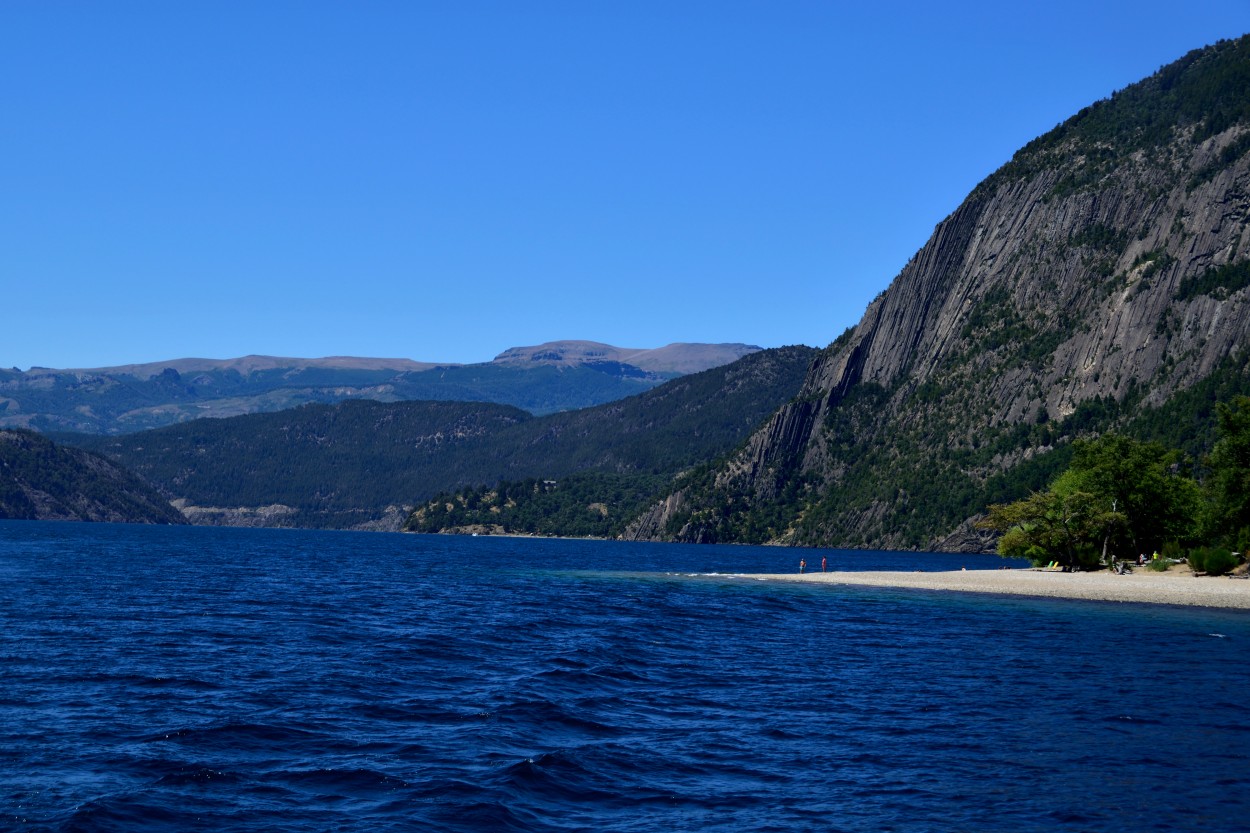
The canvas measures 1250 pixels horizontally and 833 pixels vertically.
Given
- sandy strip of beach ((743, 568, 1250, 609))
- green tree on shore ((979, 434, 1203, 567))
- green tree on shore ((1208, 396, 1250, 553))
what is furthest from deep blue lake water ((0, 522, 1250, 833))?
green tree on shore ((979, 434, 1203, 567))

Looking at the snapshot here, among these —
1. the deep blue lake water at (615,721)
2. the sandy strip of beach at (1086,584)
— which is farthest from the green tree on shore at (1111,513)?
the deep blue lake water at (615,721)

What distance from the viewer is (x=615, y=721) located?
130ft

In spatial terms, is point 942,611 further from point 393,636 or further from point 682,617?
point 393,636

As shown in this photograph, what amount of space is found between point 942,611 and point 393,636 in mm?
38510

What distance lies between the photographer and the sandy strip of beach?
86.9m

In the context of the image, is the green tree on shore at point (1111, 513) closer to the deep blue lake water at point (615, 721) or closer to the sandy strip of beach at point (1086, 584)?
the sandy strip of beach at point (1086, 584)

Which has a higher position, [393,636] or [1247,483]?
[1247,483]

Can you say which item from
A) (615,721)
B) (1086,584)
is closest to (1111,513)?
(1086,584)

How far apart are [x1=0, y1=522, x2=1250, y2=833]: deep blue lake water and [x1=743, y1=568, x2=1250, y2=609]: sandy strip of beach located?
437 inches

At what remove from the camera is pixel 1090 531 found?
115750mm

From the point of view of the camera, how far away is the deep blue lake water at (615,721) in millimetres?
28297

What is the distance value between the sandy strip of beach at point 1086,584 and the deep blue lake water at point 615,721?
36.4 feet

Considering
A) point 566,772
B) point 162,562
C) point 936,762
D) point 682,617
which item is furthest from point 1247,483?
point 162,562

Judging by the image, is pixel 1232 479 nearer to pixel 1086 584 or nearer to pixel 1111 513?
pixel 1111 513
